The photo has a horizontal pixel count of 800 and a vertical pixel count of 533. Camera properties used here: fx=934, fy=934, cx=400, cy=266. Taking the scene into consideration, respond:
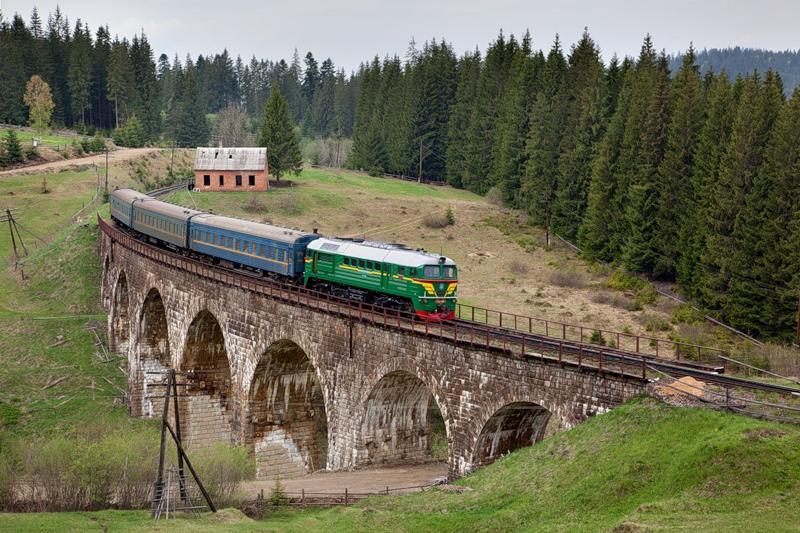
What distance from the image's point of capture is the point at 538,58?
9675 cm

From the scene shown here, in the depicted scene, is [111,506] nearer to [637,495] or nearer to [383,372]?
[383,372]

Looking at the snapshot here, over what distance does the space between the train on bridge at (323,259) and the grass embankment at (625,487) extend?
10116 millimetres

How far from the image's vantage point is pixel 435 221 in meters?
88.2

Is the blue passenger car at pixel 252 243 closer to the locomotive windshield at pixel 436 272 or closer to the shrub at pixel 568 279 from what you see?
the locomotive windshield at pixel 436 272

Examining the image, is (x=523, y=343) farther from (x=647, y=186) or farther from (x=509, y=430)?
(x=647, y=186)

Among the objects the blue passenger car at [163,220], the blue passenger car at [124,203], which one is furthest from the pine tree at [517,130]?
the blue passenger car at [163,220]

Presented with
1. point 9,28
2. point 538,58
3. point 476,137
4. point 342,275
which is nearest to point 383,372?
point 342,275

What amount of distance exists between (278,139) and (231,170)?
8.61 meters

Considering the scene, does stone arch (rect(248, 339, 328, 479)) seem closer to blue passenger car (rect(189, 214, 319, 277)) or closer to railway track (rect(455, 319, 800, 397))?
blue passenger car (rect(189, 214, 319, 277))

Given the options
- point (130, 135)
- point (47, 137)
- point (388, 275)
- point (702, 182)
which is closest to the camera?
point (388, 275)

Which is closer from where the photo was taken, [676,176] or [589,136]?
[676,176]

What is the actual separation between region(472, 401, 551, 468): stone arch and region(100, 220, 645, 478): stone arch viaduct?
0.05 metres

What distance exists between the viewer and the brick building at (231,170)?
95812mm

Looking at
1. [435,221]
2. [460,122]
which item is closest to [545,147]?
[435,221]
